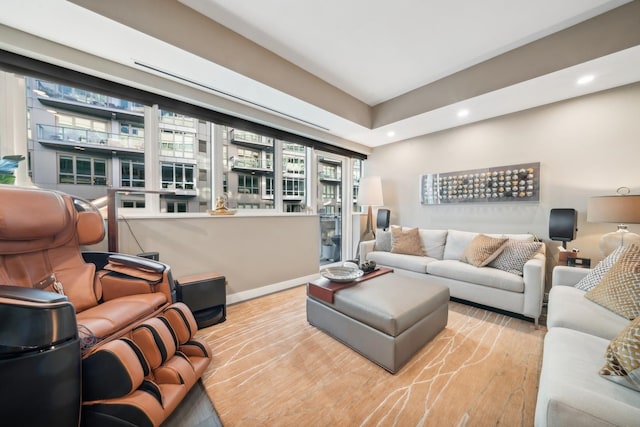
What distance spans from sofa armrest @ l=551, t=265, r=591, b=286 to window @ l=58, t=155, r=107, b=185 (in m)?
4.26

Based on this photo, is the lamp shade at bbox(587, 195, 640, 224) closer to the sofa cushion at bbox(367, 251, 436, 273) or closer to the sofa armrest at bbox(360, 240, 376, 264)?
the sofa cushion at bbox(367, 251, 436, 273)

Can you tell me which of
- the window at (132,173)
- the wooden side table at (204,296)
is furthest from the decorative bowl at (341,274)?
the window at (132,173)

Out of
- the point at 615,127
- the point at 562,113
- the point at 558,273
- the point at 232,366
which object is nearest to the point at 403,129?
the point at 562,113

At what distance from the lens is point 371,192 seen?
13.2ft

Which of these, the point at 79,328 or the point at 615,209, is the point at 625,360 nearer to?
the point at 615,209

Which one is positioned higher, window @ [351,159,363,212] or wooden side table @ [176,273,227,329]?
window @ [351,159,363,212]

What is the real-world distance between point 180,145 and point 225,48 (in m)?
1.17

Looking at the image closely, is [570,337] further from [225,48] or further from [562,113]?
[225,48]

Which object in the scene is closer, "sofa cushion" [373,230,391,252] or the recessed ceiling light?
the recessed ceiling light

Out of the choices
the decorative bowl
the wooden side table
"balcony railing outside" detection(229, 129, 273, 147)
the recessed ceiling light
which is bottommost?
the wooden side table

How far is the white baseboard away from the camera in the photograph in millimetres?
2704

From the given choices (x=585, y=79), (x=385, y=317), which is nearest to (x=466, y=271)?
(x=385, y=317)

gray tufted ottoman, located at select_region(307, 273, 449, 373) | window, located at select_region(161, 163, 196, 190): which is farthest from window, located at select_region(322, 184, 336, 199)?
gray tufted ottoman, located at select_region(307, 273, 449, 373)

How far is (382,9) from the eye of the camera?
187cm
